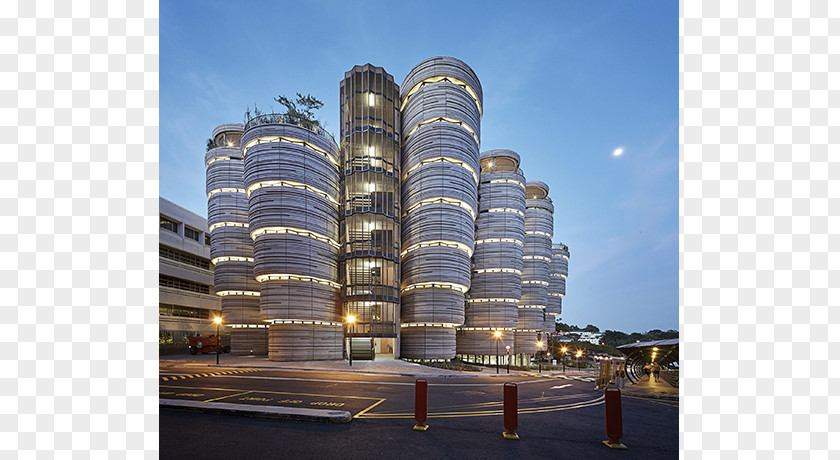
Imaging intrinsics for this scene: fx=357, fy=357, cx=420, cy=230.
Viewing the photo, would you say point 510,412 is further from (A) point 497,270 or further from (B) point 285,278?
(A) point 497,270

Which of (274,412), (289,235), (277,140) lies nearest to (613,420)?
(274,412)

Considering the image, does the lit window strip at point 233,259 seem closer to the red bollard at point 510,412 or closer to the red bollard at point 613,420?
the red bollard at point 510,412

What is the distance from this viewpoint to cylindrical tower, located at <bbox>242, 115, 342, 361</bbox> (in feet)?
130

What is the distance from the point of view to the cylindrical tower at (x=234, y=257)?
4888 cm

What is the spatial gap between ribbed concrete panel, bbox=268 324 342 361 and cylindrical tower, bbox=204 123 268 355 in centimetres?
1065

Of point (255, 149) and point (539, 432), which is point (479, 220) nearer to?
point (255, 149)

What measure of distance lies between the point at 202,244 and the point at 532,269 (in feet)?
195

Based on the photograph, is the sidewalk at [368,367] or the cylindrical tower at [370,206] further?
the cylindrical tower at [370,206]

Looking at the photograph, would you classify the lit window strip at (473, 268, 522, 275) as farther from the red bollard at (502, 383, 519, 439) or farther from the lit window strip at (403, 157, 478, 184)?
Answer: the red bollard at (502, 383, 519, 439)

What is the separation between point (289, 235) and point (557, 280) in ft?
205

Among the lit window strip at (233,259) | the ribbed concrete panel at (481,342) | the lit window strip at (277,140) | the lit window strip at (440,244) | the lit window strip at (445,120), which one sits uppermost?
the lit window strip at (445,120)

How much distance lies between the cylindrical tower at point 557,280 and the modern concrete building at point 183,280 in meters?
66.1

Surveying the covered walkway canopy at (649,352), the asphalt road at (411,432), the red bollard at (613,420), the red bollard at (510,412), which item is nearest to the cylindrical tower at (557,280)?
the covered walkway canopy at (649,352)
